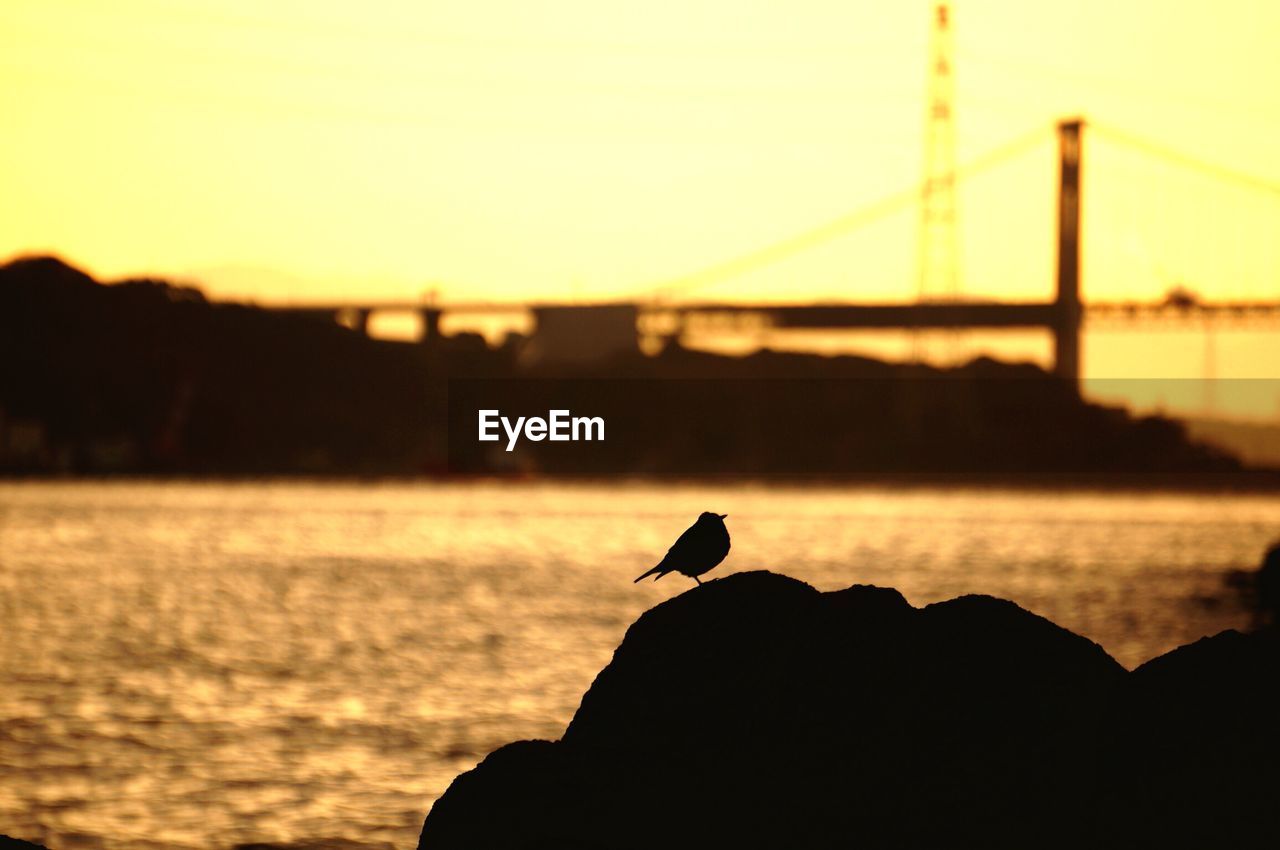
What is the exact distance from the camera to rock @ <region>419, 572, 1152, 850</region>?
6.50 meters

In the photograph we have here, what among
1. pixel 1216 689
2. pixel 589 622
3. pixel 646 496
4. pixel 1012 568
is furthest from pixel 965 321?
pixel 1216 689

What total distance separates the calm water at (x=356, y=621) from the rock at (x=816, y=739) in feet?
25.4

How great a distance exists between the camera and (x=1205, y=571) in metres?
48.8

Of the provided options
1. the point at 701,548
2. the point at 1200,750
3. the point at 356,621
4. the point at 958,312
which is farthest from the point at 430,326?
the point at 1200,750

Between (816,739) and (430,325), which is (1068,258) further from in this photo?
(816,739)

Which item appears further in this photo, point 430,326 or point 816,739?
point 430,326

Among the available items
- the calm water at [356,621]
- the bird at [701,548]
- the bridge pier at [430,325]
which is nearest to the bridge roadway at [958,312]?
the calm water at [356,621]

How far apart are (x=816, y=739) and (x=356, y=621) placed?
95.7ft

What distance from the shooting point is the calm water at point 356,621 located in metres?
16.4

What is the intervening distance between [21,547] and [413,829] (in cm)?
4922

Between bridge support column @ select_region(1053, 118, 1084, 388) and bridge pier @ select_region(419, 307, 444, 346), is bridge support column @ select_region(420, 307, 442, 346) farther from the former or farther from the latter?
bridge support column @ select_region(1053, 118, 1084, 388)

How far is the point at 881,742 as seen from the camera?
6590mm

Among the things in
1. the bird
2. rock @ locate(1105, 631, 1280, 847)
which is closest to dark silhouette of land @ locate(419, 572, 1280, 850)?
rock @ locate(1105, 631, 1280, 847)

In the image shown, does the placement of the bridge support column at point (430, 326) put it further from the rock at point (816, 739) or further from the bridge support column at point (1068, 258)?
the rock at point (816, 739)
